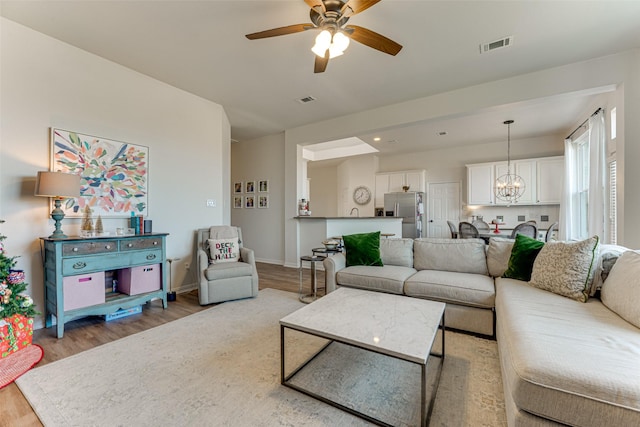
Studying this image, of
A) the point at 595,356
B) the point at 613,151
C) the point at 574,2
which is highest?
the point at 574,2

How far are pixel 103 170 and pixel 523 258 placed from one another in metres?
4.61

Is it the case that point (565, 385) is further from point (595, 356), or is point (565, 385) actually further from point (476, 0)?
point (476, 0)

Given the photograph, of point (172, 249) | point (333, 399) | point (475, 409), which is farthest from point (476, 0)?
point (172, 249)

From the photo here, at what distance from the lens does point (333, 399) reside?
161cm

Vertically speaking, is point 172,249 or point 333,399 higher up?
point 172,249

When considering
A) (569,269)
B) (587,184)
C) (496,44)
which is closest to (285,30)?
(496,44)

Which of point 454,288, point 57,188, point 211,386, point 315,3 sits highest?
point 315,3

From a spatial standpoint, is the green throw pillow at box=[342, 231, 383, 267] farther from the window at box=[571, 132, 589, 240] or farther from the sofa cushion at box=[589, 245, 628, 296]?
the window at box=[571, 132, 589, 240]

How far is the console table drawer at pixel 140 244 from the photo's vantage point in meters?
2.88

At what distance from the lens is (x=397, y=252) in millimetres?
3334

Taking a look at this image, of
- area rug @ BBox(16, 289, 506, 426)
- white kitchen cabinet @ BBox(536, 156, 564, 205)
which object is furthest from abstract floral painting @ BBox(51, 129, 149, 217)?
white kitchen cabinet @ BBox(536, 156, 564, 205)

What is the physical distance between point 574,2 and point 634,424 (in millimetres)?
3038

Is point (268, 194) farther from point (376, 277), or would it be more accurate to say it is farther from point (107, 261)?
point (376, 277)

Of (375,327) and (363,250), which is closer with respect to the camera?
(375,327)
